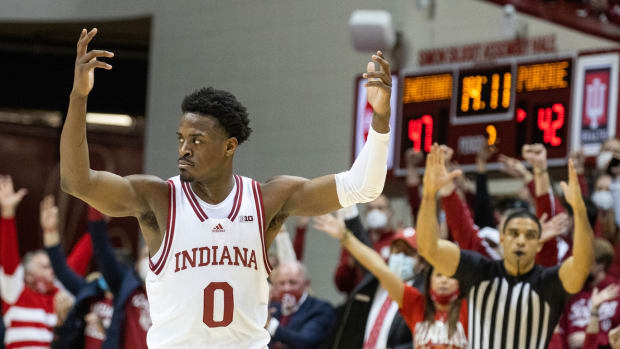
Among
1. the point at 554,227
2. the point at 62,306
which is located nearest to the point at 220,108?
the point at 554,227

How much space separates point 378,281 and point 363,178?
3.75 metres

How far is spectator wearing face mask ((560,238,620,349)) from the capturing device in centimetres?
746

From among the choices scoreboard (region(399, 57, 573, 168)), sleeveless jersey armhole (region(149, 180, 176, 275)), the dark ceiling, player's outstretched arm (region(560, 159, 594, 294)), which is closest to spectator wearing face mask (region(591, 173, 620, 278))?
player's outstretched arm (region(560, 159, 594, 294))

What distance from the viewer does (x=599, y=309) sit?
7512 mm

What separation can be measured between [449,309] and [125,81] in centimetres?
1269

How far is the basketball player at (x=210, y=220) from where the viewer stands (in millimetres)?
4590

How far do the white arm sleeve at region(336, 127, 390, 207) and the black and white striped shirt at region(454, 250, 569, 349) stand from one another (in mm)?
1997

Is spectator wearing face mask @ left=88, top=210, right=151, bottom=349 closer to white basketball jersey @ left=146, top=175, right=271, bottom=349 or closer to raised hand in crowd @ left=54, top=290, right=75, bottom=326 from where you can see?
raised hand in crowd @ left=54, top=290, right=75, bottom=326

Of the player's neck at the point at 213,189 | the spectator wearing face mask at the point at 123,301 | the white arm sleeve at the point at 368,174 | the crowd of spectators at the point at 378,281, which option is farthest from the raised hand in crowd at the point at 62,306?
the white arm sleeve at the point at 368,174

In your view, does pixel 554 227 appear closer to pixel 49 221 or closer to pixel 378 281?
pixel 378 281

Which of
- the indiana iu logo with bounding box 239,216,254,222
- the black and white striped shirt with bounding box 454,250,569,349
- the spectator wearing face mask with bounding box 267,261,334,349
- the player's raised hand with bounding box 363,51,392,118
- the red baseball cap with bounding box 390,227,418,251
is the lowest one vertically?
the spectator wearing face mask with bounding box 267,261,334,349

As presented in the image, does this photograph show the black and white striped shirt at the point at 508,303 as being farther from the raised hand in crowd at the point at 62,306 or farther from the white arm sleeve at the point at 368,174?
the raised hand in crowd at the point at 62,306

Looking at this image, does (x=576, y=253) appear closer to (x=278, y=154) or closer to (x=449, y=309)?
(x=449, y=309)

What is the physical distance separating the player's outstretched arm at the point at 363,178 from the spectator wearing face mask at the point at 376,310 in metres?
3.25
